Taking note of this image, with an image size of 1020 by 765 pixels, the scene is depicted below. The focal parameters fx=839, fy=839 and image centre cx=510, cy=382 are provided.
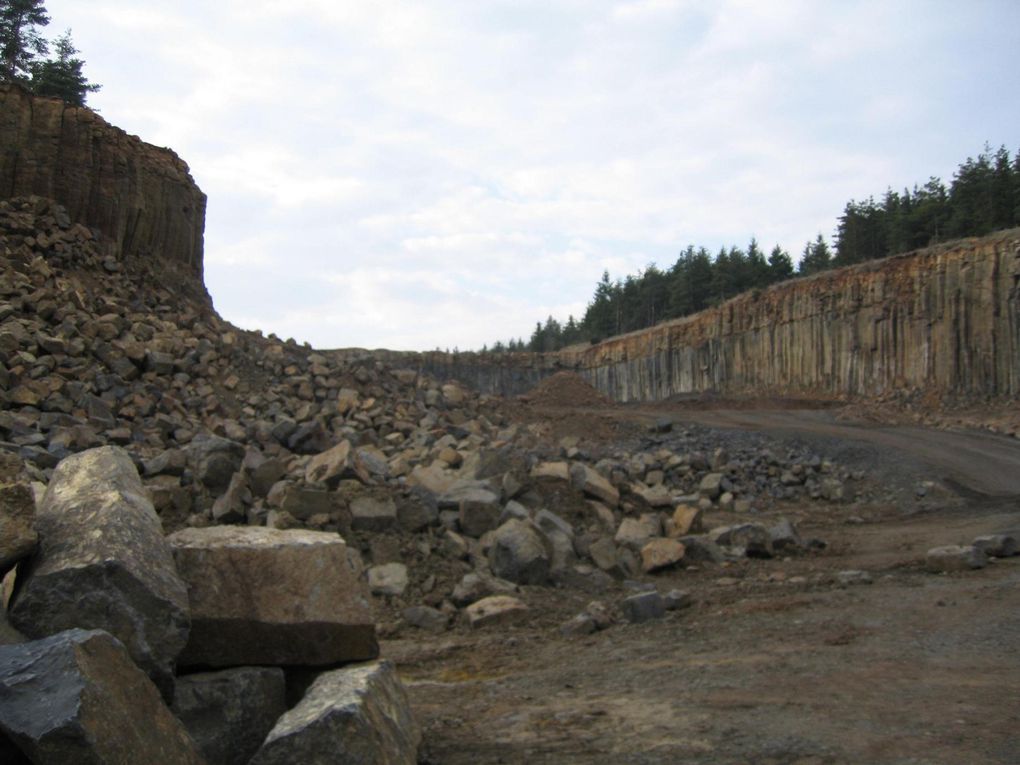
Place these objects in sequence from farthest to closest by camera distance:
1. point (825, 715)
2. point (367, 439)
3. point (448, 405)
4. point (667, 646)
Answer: point (448, 405) → point (367, 439) → point (667, 646) → point (825, 715)

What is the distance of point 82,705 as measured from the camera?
2.83 meters

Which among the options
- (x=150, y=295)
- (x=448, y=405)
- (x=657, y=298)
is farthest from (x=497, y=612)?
(x=657, y=298)

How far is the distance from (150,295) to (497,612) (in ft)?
45.9

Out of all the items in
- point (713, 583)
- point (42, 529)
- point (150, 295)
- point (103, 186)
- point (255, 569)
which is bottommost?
point (713, 583)

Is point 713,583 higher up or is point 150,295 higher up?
point 150,295

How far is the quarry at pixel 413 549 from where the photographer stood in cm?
365

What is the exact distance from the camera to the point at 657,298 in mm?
72438

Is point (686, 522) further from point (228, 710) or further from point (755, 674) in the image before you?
point (228, 710)

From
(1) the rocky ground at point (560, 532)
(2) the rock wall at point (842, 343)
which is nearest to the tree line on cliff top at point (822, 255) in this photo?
(2) the rock wall at point (842, 343)

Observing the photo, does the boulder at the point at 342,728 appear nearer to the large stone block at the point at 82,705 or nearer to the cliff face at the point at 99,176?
the large stone block at the point at 82,705

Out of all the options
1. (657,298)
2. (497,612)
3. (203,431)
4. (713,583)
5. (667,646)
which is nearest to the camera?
(667,646)

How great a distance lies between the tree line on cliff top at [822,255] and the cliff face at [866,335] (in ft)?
20.0

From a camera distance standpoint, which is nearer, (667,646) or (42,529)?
(42,529)

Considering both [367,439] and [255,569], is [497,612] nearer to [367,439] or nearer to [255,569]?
[255,569]
